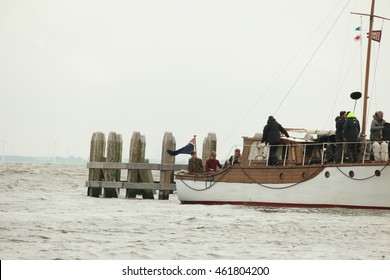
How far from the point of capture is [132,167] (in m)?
34.2

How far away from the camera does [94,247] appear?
16.6 metres

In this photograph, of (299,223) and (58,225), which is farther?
(299,223)

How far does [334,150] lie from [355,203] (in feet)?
6.84

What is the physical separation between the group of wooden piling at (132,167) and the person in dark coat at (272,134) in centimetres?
461

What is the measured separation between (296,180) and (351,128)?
2.69 meters

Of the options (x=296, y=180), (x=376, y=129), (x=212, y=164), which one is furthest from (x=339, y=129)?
(x=212, y=164)

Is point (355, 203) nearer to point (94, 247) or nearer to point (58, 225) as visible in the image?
point (58, 225)

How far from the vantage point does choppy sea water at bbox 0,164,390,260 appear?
1627 cm

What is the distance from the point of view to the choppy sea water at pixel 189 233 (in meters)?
16.3

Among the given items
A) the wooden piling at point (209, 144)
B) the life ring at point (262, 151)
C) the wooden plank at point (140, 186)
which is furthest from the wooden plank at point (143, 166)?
the life ring at point (262, 151)

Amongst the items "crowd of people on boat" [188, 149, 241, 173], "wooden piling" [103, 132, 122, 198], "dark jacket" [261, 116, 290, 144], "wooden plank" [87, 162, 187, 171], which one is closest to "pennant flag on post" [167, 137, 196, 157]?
"wooden plank" [87, 162, 187, 171]

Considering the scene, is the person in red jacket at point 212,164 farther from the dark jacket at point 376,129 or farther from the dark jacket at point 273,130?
the dark jacket at point 376,129

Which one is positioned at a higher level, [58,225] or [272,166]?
[272,166]
